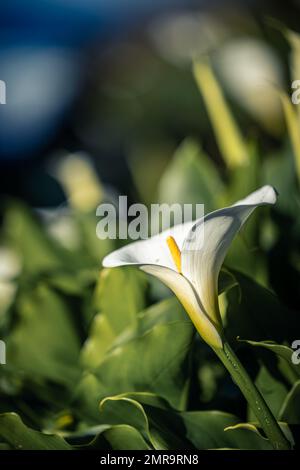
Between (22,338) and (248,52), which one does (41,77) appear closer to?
(248,52)

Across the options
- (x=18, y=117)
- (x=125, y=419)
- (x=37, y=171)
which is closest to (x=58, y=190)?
(x=37, y=171)

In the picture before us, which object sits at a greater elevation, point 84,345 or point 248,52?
point 248,52

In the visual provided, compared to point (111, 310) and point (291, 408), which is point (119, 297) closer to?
point (111, 310)

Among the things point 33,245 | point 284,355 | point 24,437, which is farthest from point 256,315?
point 33,245

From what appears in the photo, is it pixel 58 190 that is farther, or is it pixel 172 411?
pixel 58 190

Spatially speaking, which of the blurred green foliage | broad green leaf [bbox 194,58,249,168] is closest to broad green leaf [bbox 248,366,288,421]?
the blurred green foliage

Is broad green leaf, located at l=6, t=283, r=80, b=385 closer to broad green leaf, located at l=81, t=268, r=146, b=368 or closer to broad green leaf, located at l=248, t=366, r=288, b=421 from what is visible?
broad green leaf, located at l=81, t=268, r=146, b=368
